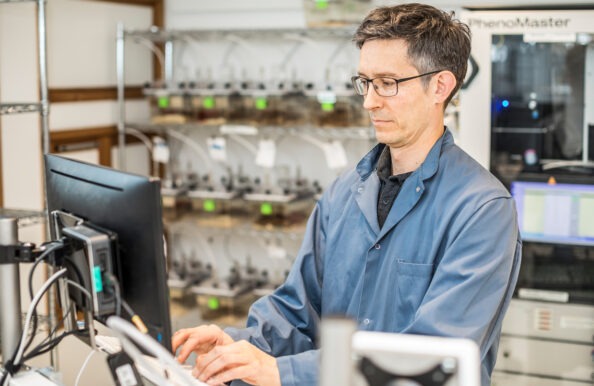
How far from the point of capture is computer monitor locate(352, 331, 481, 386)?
98cm

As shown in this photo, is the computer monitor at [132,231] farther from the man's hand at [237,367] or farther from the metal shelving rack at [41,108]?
the metal shelving rack at [41,108]

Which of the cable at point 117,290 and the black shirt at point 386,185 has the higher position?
the black shirt at point 386,185

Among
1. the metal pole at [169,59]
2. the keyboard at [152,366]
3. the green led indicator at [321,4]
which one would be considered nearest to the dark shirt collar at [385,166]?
the keyboard at [152,366]

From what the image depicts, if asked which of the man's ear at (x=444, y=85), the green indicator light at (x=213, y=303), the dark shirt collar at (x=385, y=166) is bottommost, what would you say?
the green indicator light at (x=213, y=303)

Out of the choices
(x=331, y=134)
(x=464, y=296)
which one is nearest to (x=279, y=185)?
(x=331, y=134)

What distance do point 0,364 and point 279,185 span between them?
283 cm

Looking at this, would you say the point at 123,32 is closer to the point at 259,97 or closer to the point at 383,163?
the point at 259,97

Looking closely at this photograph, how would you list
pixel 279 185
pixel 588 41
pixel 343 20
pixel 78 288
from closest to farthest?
pixel 78 288, pixel 588 41, pixel 343 20, pixel 279 185

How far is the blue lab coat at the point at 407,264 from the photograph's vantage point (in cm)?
168

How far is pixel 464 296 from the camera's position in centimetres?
166

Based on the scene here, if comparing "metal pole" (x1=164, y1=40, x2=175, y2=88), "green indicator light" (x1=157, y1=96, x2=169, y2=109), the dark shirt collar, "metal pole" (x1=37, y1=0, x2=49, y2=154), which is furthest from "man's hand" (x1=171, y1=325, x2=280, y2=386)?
"metal pole" (x1=164, y1=40, x2=175, y2=88)

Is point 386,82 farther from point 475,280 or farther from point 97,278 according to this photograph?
point 97,278

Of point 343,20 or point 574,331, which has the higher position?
point 343,20

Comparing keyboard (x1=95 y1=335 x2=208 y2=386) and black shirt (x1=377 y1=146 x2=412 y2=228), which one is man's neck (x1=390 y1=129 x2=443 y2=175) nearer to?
black shirt (x1=377 y1=146 x2=412 y2=228)
